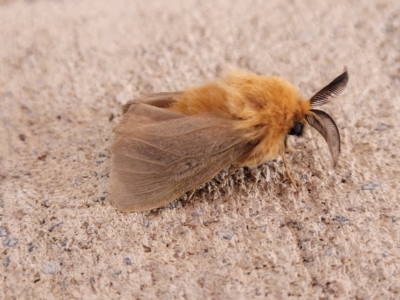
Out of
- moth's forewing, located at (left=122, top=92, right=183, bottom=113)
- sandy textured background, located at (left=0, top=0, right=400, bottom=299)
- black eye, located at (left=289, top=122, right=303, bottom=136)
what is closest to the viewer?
sandy textured background, located at (left=0, top=0, right=400, bottom=299)

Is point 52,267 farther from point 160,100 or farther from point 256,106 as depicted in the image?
point 256,106

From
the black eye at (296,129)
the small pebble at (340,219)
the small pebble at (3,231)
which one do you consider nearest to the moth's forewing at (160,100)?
the black eye at (296,129)

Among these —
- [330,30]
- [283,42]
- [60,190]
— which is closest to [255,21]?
[283,42]

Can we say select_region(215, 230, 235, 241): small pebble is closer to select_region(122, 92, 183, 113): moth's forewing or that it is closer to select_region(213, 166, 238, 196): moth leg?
select_region(213, 166, 238, 196): moth leg

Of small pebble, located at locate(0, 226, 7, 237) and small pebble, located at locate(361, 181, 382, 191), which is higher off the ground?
small pebble, located at locate(361, 181, 382, 191)

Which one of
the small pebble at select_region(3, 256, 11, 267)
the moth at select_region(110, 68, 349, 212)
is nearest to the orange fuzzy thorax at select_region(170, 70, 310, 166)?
the moth at select_region(110, 68, 349, 212)

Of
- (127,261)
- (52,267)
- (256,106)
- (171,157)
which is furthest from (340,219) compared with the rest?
(52,267)

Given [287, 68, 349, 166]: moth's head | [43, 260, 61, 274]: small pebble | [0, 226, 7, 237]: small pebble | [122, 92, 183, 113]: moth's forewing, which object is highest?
[287, 68, 349, 166]: moth's head

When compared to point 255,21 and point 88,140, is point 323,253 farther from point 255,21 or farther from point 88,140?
point 255,21
